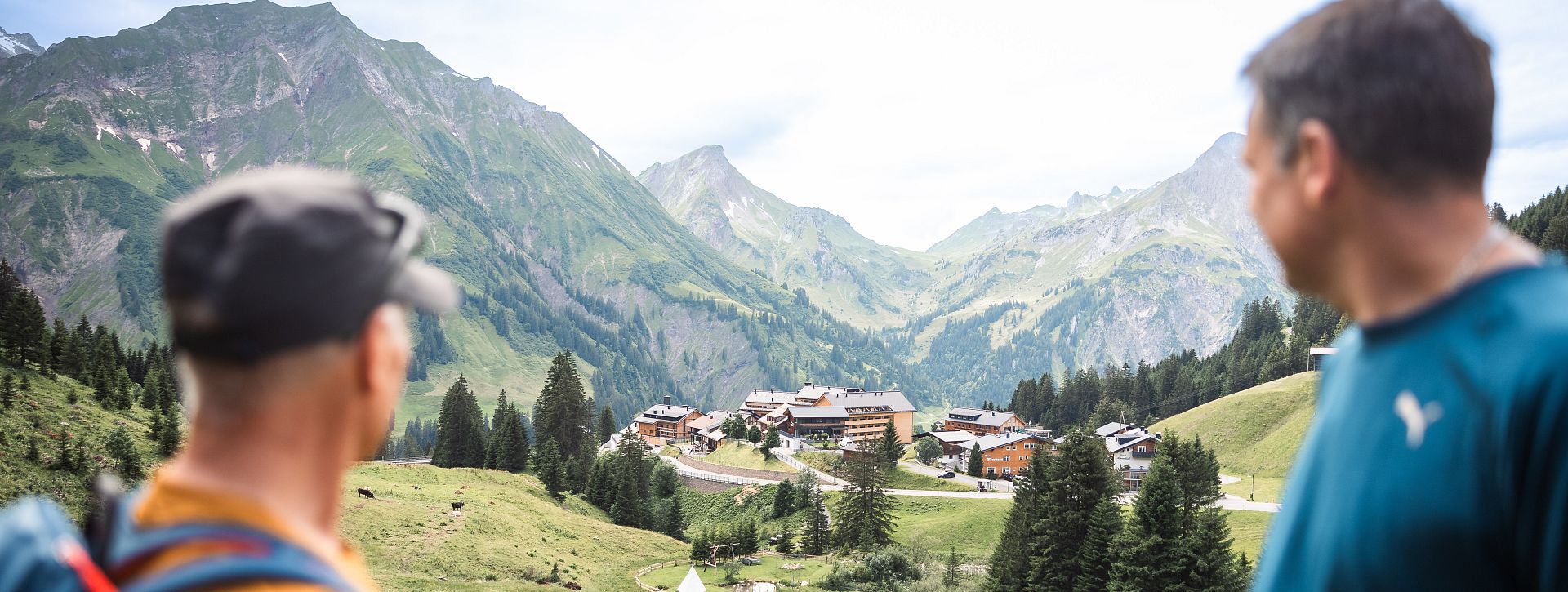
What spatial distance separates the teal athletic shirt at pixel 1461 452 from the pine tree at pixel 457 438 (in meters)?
94.8

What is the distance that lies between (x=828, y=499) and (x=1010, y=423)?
50075mm

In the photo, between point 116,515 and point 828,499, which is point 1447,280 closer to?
point 116,515

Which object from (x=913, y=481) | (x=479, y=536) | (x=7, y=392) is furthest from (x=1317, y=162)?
(x=913, y=481)

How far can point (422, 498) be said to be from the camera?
57.0 meters

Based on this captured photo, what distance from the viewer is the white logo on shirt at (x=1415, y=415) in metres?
1.76

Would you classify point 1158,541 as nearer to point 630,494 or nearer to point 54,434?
point 630,494

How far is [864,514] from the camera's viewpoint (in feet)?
217

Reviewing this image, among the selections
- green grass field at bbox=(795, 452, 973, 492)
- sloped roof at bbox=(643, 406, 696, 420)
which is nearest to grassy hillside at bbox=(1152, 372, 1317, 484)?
green grass field at bbox=(795, 452, 973, 492)

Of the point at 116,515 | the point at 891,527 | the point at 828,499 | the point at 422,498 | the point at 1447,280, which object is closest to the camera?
the point at 116,515

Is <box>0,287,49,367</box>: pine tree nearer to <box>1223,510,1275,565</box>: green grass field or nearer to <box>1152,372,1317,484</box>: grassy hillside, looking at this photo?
<box>1223,510,1275,565</box>: green grass field

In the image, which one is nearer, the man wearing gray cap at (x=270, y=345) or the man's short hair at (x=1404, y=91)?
the man wearing gray cap at (x=270, y=345)

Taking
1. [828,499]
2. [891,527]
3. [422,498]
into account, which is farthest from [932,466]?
[422,498]

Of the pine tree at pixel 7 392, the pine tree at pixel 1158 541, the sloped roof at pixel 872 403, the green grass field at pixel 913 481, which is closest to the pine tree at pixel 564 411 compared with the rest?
the green grass field at pixel 913 481

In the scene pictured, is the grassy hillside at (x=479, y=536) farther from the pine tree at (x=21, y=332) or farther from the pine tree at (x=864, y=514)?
the pine tree at (x=21, y=332)
